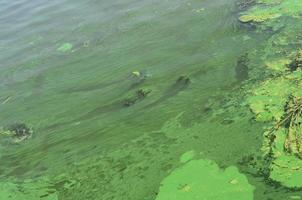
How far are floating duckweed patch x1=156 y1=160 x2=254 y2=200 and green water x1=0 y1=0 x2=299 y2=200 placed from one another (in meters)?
0.11

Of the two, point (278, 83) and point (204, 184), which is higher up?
point (278, 83)

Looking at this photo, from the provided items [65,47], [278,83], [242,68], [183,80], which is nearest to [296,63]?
[278,83]

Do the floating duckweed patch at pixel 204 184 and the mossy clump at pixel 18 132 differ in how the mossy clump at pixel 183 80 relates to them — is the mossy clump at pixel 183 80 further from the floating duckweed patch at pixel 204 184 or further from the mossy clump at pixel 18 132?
the mossy clump at pixel 18 132

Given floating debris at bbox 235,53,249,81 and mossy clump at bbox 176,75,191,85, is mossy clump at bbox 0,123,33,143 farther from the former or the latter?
floating debris at bbox 235,53,249,81

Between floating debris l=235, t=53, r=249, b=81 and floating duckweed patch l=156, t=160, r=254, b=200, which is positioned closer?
floating duckweed patch l=156, t=160, r=254, b=200

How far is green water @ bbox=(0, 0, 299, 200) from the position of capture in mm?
6543

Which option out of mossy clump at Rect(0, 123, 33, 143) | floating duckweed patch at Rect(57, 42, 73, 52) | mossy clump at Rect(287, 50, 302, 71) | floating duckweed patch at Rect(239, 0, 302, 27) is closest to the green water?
floating duckweed patch at Rect(57, 42, 73, 52)

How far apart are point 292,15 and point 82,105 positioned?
4.69m

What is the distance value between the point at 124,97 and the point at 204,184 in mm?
3105

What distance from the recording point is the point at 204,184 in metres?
5.88

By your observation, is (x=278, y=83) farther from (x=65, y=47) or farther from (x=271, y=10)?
(x=65, y=47)

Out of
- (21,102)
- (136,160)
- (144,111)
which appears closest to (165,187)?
(136,160)

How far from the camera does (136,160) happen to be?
264 inches

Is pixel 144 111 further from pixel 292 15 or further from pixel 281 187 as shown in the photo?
pixel 292 15
